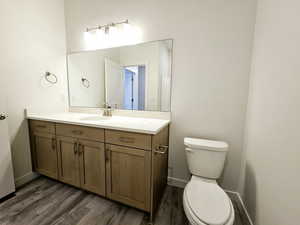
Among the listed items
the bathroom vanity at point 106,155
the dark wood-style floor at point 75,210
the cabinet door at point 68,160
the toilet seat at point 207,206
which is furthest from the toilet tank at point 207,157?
the cabinet door at point 68,160

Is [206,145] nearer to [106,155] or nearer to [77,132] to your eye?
[106,155]

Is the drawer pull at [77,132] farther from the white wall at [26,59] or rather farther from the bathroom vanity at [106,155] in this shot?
the white wall at [26,59]

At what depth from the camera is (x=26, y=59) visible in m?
1.74

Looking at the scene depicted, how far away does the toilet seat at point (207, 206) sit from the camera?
35.4 inches

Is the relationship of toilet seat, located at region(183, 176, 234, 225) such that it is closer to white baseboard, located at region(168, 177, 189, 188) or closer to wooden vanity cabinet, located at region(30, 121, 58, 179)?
white baseboard, located at region(168, 177, 189, 188)

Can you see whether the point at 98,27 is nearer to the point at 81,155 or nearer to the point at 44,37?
the point at 44,37

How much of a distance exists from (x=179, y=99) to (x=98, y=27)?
1.55 meters

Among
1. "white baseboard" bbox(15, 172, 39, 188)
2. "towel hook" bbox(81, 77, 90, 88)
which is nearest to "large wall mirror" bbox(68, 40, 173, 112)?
"towel hook" bbox(81, 77, 90, 88)

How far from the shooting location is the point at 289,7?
90cm

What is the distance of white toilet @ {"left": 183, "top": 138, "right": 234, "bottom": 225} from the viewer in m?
0.92

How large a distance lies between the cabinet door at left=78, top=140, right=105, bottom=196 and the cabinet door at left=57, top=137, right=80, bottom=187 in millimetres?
77

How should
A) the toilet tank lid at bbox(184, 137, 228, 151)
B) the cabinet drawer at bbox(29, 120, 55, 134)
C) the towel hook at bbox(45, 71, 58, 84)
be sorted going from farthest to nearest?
the towel hook at bbox(45, 71, 58, 84) < the cabinet drawer at bbox(29, 120, 55, 134) < the toilet tank lid at bbox(184, 137, 228, 151)

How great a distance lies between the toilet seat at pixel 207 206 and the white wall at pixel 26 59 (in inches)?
81.4

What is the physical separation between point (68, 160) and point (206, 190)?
1.52 metres
